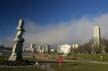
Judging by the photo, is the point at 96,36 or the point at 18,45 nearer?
the point at 18,45

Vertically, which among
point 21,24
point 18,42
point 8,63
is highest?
point 21,24

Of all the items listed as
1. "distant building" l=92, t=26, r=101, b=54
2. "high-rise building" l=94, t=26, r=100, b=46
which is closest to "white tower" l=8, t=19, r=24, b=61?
"distant building" l=92, t=26, r=101, b=54

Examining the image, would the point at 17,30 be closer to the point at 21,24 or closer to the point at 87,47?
the point at 21,24

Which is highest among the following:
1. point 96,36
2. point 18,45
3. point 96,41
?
point 96,36

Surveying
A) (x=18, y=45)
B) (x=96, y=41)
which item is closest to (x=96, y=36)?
(x=96, y=41)

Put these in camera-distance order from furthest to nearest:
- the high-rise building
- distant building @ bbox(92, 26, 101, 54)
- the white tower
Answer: the high-rise building, distant building @ bbox(92, 26, 101, 54), the white tower

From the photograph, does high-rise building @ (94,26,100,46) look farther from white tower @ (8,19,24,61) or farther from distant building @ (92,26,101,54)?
white tower @ (8,19,24,61)

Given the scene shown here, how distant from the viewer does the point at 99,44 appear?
452ft

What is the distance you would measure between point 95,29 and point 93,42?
84.3 feet

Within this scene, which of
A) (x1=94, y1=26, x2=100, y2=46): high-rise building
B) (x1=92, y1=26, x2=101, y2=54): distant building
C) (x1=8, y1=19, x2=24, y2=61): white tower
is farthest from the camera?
(x1=94, y1=26, x2=100, y2=46): high-rise building

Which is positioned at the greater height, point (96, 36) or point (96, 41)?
point (96, 36)

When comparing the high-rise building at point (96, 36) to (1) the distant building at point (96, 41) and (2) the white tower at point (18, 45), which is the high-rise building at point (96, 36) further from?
(2) the white tower at point (18, 45)

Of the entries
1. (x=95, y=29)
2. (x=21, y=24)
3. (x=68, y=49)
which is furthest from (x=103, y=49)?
(x=21, y=24)

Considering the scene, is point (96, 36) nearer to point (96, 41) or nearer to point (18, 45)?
point (96, 41)
